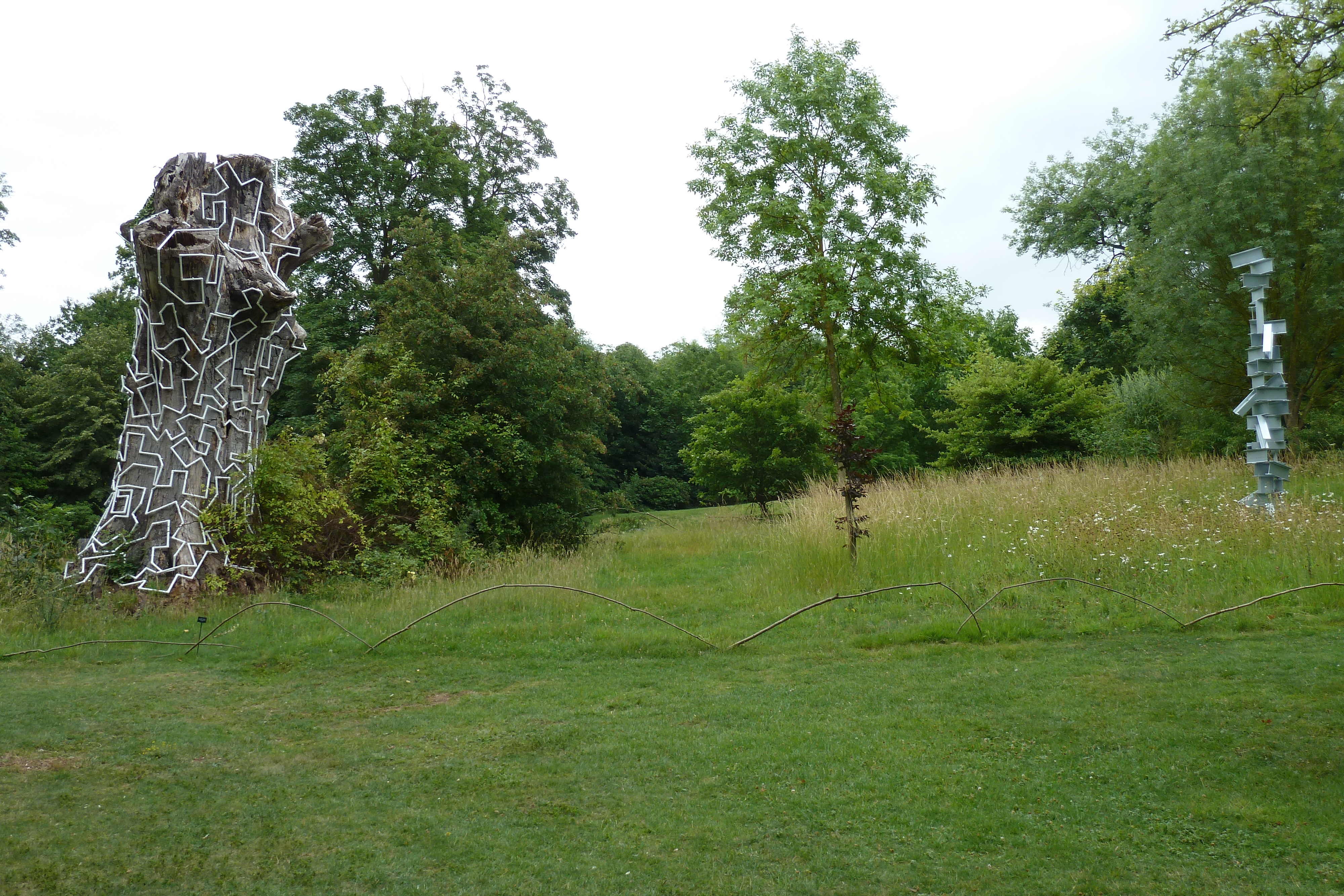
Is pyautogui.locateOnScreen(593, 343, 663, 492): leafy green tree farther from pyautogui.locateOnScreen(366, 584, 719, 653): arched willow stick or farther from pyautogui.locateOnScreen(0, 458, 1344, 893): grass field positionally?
pyautogui.locateOnScreen(0, 458, 1344, 893): grass field

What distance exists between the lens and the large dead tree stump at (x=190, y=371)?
400 inches

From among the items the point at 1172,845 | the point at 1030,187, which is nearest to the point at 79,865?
the point at 1172,845

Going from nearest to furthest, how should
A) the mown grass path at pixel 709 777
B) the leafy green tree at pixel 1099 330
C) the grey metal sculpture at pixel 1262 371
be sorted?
the mown grass path at pixel 709 777 < the grey metal sculpture at pixel 1262 371 < the leafy green tree at pixel 1099 330

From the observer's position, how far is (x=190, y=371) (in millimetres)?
10711

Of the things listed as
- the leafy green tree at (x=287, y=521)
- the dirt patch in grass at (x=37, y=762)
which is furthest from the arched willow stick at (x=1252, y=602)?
the leafy green tree at (x=287, y=521)

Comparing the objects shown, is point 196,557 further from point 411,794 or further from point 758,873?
point 758,873

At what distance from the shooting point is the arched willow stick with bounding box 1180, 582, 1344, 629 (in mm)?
7527

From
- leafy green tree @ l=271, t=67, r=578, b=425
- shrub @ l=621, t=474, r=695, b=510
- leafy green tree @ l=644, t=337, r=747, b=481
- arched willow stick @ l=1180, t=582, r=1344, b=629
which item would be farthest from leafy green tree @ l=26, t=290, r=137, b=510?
arched willow stick @ l=1180, t=582, r=1344, b=629

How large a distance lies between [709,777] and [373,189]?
2385 centimetres

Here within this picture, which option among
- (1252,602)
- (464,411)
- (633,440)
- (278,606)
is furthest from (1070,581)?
(633,440)

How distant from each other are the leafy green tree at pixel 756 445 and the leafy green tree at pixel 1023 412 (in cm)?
354

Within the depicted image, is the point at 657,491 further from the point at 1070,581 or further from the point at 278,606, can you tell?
the point at 1070,581

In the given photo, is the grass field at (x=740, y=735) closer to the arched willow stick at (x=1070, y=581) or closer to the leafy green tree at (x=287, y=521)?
the arched willow stick at (x=1070, y=581)

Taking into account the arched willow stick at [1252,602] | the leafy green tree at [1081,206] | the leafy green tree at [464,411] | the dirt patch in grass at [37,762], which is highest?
the leafy green tree at [1081,206]
